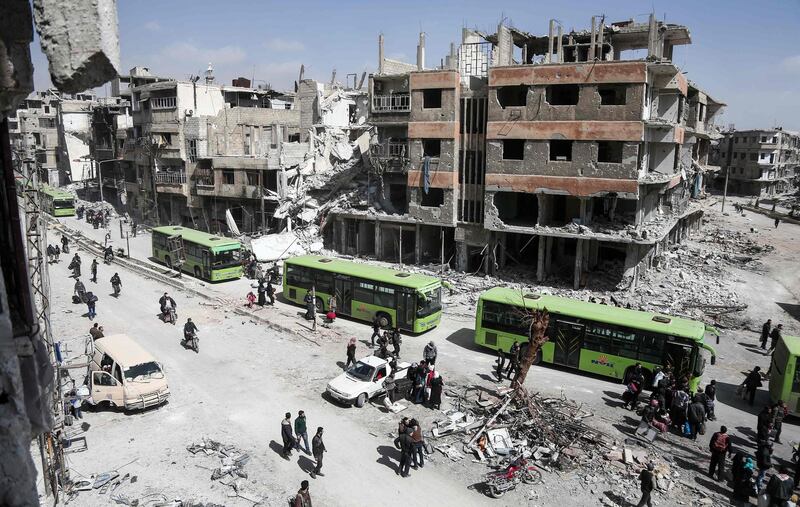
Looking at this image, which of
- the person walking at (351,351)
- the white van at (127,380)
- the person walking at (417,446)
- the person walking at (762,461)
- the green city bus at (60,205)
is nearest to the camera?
the person walking at (762,461)

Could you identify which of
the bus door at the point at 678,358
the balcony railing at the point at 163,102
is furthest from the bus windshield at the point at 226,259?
the bus door at the point at 678,358

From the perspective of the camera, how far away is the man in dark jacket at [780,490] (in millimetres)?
12516

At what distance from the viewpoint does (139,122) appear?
5612 centimetres

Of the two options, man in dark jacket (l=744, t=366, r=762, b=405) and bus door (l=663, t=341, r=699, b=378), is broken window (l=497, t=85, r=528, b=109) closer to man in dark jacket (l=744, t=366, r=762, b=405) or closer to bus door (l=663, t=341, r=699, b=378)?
bus door (l=663, t=341, r=699, b=378)

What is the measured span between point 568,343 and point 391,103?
2464cm

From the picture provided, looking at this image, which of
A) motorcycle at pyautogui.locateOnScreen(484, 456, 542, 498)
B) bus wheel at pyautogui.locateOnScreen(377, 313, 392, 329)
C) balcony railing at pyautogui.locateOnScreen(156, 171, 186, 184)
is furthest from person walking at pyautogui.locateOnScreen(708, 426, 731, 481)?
balcony railing at pyautogui.locateOnScreen(156, 171, 186, 184)

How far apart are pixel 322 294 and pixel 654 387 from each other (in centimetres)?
1596

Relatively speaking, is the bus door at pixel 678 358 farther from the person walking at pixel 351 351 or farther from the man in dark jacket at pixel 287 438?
the man in dark jacket at pixel 287 438

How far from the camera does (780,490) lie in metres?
12.5

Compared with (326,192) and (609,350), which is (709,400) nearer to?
(609,350)

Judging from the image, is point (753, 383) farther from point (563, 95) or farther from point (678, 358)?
point (563, 95)

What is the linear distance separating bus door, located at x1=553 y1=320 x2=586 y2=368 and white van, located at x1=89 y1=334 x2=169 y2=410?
1443cm

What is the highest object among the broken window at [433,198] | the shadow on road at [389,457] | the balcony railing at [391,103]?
the balcony railing at [391,103]

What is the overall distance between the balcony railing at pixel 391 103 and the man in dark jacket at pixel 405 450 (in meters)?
28.1
